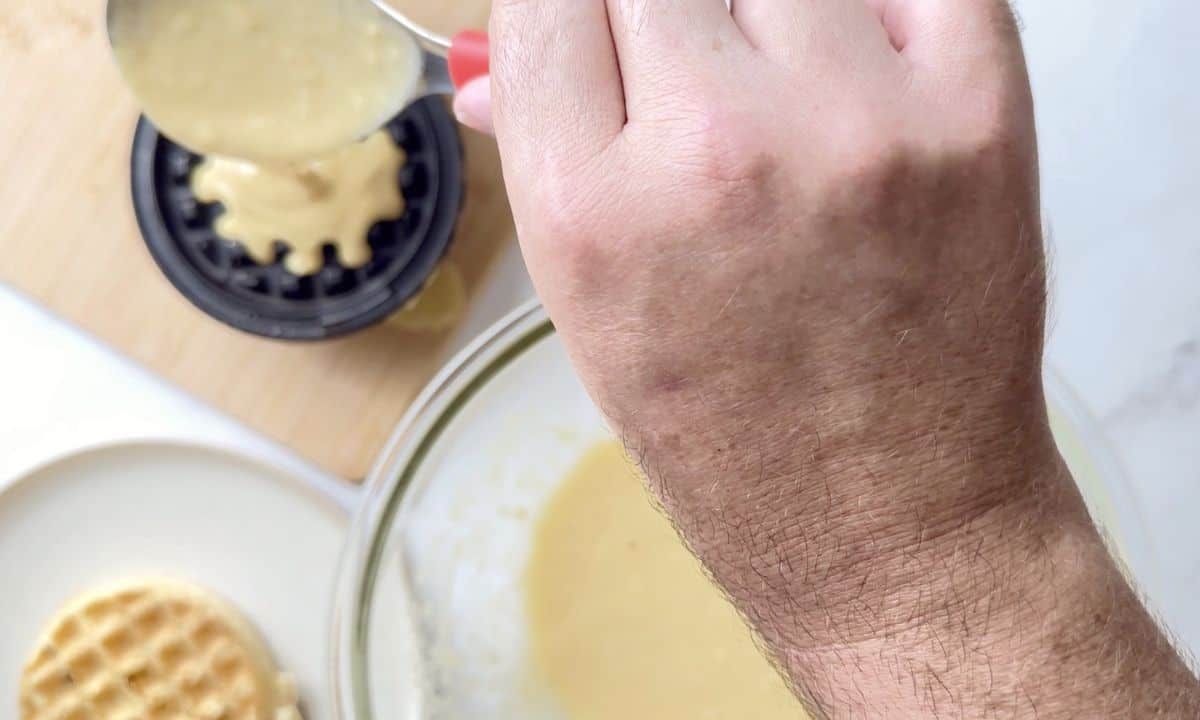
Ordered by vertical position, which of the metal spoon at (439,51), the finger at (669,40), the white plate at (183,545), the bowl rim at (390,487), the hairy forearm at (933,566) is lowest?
the white plate at (183,545)

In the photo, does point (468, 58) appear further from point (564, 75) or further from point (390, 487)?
point (390, 487)

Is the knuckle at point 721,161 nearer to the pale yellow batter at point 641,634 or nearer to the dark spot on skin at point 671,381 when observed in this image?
the dark spot on skin at point 671,381

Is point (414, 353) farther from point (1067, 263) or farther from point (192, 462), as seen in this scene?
point (1067, 263)

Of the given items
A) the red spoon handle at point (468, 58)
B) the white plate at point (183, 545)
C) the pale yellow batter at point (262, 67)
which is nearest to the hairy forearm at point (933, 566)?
the red spoon handle at point (468, 58)

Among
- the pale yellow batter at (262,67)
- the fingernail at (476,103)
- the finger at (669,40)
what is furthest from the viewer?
the pale yellow batter at (262,67)

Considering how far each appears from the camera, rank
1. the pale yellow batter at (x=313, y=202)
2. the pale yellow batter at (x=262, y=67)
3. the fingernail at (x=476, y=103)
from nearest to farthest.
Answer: the fingernail at (x=476, y=103)
the pale yellow batter at (x=262, y=67)
the pale yellow batter at (x=313, y=202)

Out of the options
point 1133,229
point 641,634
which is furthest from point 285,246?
point 1133,229
